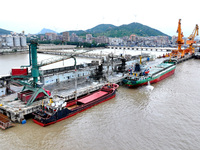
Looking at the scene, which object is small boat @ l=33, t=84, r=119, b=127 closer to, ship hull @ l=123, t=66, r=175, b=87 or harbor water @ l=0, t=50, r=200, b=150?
harbor water @ l=0, t=50, r=200, b=150

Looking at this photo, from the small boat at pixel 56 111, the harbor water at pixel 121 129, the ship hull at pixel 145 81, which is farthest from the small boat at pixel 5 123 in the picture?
the ship hull at pixel 145 81

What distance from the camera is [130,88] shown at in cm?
2864

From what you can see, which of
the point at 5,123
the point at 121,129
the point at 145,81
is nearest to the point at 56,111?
the point at 5,123

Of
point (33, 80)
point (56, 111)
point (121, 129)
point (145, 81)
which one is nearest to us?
point (121, 129)

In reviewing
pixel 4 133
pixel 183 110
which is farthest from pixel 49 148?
pixel 183 110

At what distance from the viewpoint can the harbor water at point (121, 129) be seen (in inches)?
527

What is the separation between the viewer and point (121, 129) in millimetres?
15617

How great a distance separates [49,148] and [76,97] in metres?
8.78

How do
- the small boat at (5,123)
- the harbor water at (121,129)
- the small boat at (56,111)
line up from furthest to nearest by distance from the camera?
the small boat at (56,111)
the small boat at (5,123)
the harbor water at (121,129)

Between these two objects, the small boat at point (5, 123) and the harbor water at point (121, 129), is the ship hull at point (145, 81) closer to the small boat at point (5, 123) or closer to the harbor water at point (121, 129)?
the harbor water at point (121, 129)

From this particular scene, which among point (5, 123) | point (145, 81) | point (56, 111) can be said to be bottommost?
point (5, 123)

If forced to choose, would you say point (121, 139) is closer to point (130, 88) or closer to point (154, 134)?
point (154, 134)

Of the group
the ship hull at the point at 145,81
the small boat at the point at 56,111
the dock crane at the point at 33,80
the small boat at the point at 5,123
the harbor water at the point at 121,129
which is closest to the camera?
the harbor water at the point at 121,129

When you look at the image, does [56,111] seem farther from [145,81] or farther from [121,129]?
[145,81]
